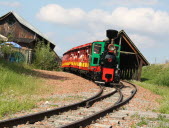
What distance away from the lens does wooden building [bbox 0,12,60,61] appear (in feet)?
127

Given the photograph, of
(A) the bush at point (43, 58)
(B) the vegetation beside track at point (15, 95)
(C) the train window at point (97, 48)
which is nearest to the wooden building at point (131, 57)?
(A) the bush at point (43, 58)

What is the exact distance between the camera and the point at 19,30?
132 ft

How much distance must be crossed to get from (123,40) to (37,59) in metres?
9.41

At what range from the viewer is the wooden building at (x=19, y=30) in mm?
38722

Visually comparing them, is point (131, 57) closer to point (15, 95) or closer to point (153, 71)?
point (153, 71)

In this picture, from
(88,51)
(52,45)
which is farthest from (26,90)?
(52,45)

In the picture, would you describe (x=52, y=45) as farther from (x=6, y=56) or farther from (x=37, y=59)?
(x=6, y=56)

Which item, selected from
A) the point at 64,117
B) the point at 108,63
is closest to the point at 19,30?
the point at 108,63

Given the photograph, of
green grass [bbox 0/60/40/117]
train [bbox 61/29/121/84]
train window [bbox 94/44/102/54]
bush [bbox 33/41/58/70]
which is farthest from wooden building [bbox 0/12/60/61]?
green grass [bbox 0/60/40/117]

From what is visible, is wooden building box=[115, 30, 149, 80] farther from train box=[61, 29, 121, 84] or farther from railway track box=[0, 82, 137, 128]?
railway track box=[0, 82, 137, 128]

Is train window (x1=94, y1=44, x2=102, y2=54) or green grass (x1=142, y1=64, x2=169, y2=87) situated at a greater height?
train window (x1=94, y1=44, x2=102, y2=54)

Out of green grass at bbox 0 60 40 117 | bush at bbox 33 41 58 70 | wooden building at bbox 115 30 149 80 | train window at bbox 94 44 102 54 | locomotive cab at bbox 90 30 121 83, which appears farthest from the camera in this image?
bush at bbox 33 41 58 70

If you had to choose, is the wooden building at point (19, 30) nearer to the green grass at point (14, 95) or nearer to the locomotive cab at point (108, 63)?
the locomotive cab at point (108, 63)

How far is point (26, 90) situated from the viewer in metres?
12.4
